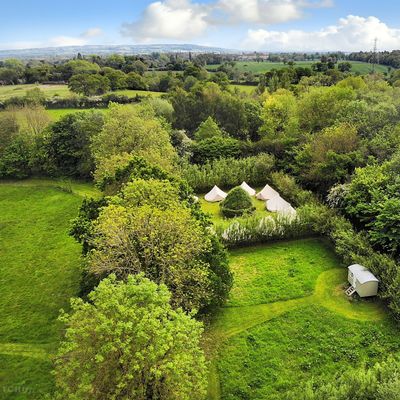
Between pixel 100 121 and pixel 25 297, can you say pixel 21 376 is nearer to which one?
pixel 25 297

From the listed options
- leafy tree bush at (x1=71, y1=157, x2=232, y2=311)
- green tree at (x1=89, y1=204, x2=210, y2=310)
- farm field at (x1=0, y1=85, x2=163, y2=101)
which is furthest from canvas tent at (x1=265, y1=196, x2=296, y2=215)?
farm field at (x1=0, y1=85, x2=163, y2=101)

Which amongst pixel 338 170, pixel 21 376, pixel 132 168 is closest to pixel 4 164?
pixel 132 168

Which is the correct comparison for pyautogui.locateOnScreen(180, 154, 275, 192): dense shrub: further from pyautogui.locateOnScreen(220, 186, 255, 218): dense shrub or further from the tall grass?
the tall grass

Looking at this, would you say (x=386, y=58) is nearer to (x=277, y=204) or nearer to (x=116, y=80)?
(x=116, y=80)

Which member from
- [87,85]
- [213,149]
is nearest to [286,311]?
[213,149]

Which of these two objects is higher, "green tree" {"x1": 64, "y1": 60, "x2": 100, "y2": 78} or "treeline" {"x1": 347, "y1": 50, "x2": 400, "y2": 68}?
"treeline" {"x1": 347, "y1": 50, "x2": 400, "y2": 68}

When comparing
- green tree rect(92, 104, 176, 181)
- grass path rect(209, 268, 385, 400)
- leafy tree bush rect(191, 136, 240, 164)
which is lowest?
grass path rect(209, 268, 385, 400)

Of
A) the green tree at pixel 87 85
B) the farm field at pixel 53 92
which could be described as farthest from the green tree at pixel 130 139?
the green tree at pixel 87 85
